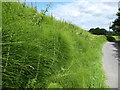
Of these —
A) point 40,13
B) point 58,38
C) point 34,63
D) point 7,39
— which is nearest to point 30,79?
point 34,63

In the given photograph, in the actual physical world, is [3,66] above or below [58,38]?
below

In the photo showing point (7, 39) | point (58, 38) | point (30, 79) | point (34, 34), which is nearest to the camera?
point (7, 39)

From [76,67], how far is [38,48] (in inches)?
56.2

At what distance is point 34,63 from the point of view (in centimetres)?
306

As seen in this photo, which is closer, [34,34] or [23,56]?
[23,56]

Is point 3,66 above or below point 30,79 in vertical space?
above

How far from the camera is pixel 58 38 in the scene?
4184 mm

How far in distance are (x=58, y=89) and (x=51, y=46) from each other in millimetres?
995

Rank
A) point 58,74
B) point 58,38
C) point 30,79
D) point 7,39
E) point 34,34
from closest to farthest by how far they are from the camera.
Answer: point 7,39, point 30,79, point 34,34, point 58,74, point 58,38

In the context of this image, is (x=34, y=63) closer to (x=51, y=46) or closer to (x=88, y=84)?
(x=51, y=46)

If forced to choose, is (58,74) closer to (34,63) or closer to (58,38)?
(34,63)

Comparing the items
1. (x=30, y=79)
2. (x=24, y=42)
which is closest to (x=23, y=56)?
(x=24, y=42)

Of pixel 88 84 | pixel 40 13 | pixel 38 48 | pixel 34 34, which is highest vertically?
pixel 40 13

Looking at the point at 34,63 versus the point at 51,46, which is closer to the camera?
the point at 34,63
